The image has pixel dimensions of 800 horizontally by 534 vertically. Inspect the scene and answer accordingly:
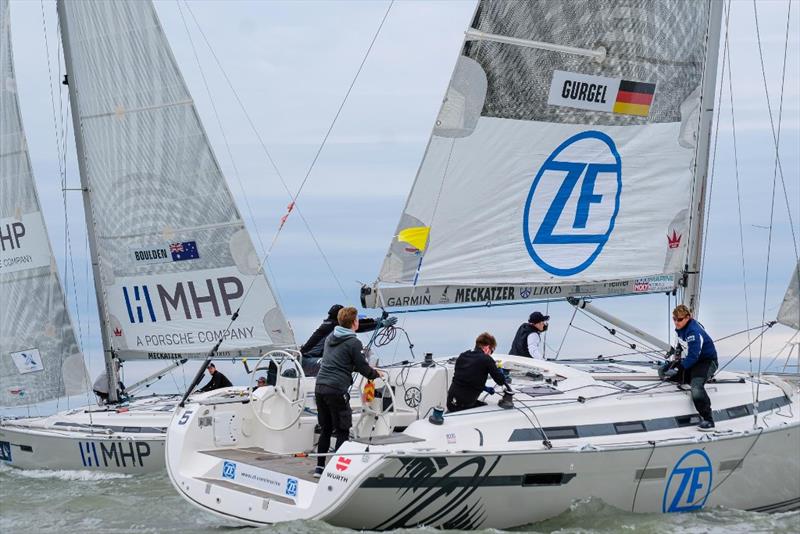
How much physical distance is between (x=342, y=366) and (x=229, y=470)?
145cm

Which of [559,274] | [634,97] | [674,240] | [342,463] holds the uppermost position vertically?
[634,97]

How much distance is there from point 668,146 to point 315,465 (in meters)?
5.10

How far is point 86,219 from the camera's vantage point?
19.2 metres

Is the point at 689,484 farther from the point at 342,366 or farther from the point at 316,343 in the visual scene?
the point at 316,343

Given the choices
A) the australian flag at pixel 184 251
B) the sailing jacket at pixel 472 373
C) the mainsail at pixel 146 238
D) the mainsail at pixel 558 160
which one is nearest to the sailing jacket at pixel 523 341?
the mainsail at pixel 558 160

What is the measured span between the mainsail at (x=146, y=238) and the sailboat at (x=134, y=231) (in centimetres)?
2

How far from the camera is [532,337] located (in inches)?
544

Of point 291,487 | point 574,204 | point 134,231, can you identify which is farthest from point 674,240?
point 134,231

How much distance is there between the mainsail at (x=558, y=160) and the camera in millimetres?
12422

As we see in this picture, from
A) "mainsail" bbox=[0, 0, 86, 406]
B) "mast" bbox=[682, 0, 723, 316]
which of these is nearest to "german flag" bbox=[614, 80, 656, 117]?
"mast" bbox=[682, 0, 723, 316]

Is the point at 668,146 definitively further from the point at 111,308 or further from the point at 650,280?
the point at 111,308

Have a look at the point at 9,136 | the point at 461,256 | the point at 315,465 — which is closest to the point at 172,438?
the point at 315,465

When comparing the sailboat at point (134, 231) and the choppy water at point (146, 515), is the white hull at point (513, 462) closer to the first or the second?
the choppy water at point (146, 515)

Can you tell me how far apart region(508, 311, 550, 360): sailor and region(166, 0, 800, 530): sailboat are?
534 millimetres
